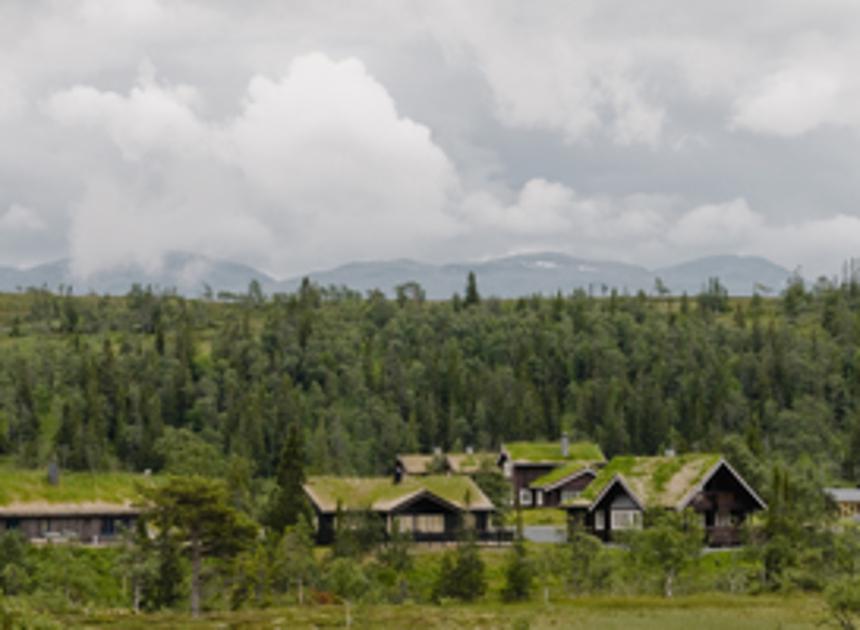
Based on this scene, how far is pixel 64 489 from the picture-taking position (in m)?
77.1

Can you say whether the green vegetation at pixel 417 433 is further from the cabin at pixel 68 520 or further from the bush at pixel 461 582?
the cabin at pixel 68 520

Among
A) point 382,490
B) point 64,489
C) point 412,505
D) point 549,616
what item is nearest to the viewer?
point 549,616

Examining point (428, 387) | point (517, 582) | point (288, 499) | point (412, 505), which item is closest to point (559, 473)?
point (412, 505)

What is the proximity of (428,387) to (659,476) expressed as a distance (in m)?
73.5

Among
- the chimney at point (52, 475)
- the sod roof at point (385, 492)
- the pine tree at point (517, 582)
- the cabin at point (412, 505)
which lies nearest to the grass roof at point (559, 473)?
the sod roof at point (385, 492)

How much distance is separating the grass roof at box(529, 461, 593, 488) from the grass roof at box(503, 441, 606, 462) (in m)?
1.91

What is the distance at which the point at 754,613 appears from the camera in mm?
43625

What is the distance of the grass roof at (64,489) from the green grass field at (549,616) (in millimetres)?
31349

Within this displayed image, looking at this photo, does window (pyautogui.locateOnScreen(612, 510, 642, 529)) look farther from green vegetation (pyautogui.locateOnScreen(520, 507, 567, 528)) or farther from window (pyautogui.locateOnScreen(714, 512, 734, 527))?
green vegetation (pyautogui.locateOnScreen(520, 507, 567, 528))

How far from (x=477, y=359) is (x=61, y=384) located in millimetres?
50920

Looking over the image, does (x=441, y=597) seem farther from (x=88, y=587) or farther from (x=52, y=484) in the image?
(x=52, y=484)

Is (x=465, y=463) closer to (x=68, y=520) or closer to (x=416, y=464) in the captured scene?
(x=416, y=464)

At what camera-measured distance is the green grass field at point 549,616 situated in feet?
133

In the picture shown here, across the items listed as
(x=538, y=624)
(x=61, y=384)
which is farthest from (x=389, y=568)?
(x=61, y=384)
